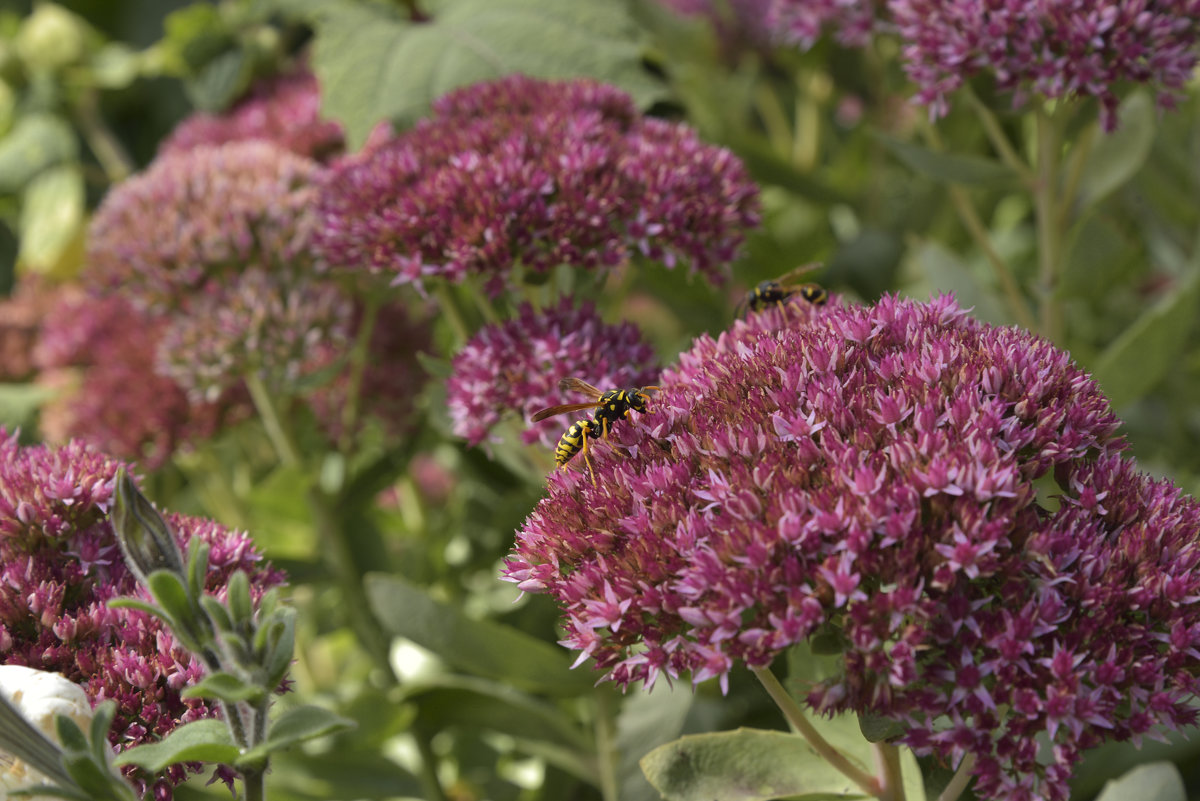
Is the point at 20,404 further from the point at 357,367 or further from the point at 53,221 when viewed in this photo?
the point at 357,367

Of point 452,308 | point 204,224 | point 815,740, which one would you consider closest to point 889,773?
Result: point 815,740

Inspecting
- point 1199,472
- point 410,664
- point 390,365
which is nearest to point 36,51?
point 390,365

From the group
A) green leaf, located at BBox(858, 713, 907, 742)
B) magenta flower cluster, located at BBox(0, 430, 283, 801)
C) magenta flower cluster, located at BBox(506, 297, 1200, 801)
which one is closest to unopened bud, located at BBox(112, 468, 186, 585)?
magenta flower cluster, located at BBox(0, 430, 283, 801)

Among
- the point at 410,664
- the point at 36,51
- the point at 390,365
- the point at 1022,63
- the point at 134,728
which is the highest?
the point at 1022,63

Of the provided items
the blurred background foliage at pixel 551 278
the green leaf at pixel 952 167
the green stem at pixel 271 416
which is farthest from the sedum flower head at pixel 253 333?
the green leaf at pixel 952 167

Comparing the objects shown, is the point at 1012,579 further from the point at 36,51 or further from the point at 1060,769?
the point at 36,51

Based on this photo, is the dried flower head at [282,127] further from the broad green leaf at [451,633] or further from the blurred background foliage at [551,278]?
the broad green leaf at [451,633]
